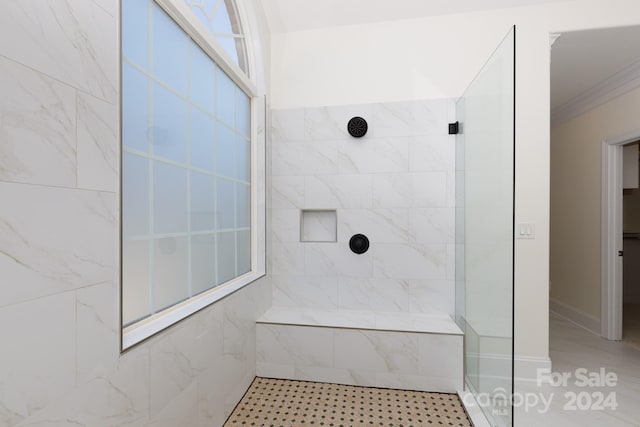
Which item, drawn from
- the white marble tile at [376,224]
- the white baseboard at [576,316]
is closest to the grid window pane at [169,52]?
the white marble tile at [376,224]

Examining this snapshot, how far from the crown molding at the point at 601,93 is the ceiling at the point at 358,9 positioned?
108 cm

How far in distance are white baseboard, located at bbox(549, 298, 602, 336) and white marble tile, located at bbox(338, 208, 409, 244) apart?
2274mm

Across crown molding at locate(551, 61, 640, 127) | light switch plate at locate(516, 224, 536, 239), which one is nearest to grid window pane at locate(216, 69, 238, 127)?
light switch plate at locate(516, 224, 536, 239)

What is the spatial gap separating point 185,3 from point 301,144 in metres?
1.22

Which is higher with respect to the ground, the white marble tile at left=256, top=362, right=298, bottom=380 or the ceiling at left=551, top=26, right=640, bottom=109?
the ceiling at left=551, top=26, right=640, bottom=109

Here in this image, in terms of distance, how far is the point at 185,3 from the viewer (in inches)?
53.1

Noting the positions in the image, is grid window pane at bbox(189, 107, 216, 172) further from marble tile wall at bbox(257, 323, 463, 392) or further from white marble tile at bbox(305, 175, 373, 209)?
marble tile wall at bbox(257, 323, 463, 392)

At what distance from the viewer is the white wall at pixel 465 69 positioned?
2049 millimetres

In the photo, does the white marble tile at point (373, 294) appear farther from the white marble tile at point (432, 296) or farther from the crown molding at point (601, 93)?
the crown molding at point (601, 93)

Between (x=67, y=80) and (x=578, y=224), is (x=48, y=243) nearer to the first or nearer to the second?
(x=67, y=80)

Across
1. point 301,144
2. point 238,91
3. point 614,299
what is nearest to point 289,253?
point 301,144

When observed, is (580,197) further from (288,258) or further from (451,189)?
(288,258)

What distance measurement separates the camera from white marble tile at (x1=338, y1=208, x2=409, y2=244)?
2.28 m

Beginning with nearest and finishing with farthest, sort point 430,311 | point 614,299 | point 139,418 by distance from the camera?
point 139,418, point 430,311, point 614,299
